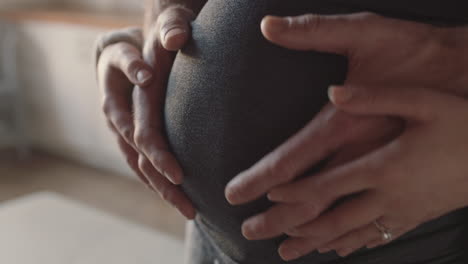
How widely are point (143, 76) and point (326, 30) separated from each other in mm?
278

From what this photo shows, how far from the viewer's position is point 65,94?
264cm

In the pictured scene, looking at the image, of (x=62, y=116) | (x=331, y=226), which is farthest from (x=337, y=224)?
(x=62, y=116)

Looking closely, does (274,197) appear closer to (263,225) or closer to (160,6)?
(263,225)

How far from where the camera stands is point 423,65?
42cm

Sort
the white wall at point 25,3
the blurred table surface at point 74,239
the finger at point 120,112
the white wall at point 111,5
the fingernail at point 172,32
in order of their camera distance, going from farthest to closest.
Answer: the white wall at point 25,3
the white wall at point 111,5
the blurred table surface at point 74,239
the finger at point 120,112
the fingernail at point 172,32

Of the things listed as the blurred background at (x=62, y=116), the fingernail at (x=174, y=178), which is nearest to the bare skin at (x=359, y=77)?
the fingernail at (x=174, y=178)

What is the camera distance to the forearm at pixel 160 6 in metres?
0.68

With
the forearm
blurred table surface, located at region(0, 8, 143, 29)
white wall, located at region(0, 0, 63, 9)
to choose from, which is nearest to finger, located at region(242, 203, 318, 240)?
the forearm

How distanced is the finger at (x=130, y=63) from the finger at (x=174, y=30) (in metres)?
0.06

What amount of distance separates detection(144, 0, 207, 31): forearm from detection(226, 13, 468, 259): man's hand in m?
0.28

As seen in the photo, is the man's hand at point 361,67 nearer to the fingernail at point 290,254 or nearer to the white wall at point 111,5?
the fingernail at point 290,254

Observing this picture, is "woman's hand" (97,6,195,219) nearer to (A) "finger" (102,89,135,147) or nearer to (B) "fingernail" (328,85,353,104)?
(A) "finger" (102,89,135,147)

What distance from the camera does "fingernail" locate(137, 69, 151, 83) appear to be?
616mm

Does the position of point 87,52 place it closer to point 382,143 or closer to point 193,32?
point 193,32
